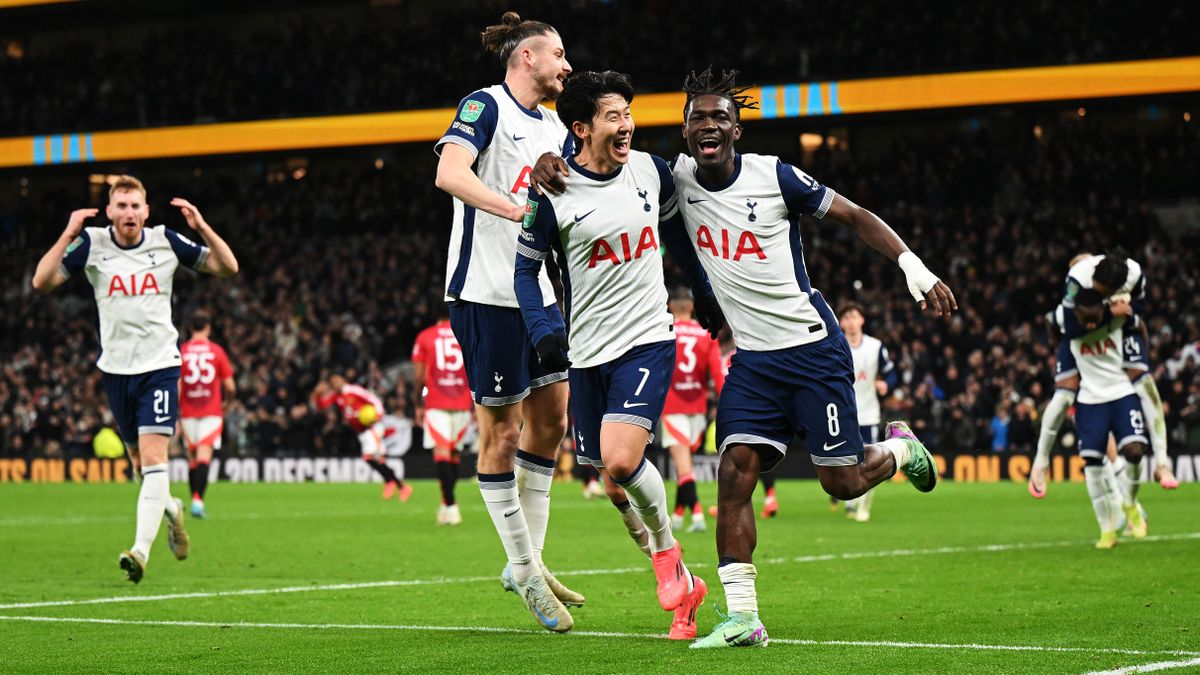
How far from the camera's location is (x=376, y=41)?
3994 cm

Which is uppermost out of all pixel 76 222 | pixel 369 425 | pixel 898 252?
pixel 76 222

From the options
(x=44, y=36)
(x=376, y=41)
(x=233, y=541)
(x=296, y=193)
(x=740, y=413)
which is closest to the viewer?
(x=740, y=413)

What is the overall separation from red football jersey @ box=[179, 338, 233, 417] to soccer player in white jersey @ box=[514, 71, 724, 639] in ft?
41.5

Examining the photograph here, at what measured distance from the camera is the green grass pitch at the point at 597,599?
21.2ft

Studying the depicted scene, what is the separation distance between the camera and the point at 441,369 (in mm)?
18469

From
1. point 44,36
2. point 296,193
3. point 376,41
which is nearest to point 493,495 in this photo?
point 376,41

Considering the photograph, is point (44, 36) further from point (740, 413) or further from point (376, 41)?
point (740, 413)

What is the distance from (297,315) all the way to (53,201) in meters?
11.4

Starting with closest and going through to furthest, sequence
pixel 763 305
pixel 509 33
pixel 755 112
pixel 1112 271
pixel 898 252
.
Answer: pixel 898 252
pixel 763 305
pixel 509 33
pixel 1112 271
pixel 755 112

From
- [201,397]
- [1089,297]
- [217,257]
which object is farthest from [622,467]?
[201,397]

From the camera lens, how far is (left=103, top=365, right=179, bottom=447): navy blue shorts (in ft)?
34.7

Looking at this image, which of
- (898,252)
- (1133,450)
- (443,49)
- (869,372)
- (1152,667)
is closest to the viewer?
(1152,667)

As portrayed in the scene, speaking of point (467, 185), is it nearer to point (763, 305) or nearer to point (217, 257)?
point (763, 305)

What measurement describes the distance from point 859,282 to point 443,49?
12.5 meters
